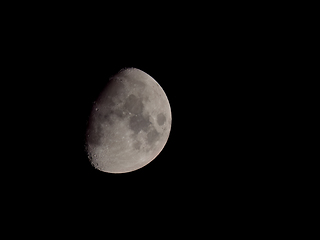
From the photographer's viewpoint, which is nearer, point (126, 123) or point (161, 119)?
point (126, 123)

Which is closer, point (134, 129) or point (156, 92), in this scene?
point (134, 129)

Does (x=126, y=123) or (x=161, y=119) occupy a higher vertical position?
(x=161, y=119)

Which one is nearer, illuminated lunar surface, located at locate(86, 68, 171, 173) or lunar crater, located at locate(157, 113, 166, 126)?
illuminated lunar surface, located at locate(86, 68, 171, 173)

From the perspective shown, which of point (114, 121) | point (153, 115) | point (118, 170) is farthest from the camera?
point (118, 170)

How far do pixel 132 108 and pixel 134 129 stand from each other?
27 cm

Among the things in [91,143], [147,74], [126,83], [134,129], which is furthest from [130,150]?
[147,74]

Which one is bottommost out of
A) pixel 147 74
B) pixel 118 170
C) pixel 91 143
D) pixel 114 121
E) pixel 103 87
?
pixel 118 170

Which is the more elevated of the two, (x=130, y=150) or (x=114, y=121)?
(x=114, y=121)

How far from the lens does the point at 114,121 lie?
113 inches

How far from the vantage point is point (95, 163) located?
3.21 m

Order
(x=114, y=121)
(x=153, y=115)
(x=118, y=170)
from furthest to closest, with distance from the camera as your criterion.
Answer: (x=118, y=170), (x=153, y=115), (x=114, y=121)

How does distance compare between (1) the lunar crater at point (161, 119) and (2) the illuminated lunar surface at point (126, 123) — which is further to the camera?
(1) the lunar crater at point (161, 119)

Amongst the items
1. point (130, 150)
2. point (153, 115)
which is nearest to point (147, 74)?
point (153, 115)

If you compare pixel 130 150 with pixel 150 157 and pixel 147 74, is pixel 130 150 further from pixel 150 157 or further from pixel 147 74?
pixel 147 74
